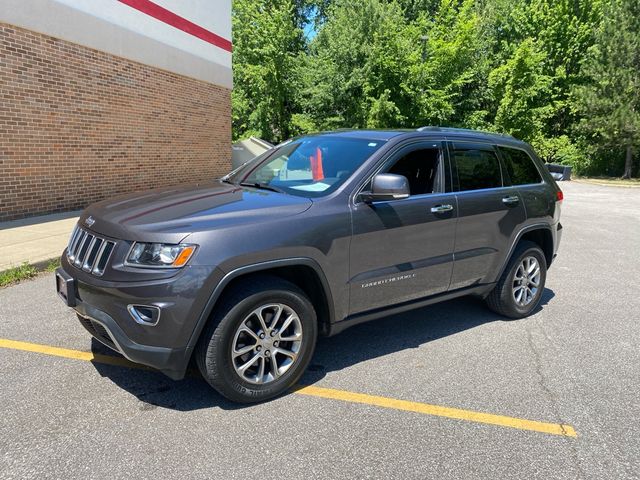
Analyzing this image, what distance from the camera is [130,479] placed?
250 cm

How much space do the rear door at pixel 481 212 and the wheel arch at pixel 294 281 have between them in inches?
51.6

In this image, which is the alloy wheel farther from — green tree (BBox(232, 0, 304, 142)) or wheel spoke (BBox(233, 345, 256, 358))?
green tree (BBox(232, 0, 304, 142))

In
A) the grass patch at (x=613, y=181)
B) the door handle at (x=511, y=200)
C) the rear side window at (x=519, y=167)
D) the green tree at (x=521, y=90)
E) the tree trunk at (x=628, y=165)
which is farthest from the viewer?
the tree trunk at (x=628, y=165)

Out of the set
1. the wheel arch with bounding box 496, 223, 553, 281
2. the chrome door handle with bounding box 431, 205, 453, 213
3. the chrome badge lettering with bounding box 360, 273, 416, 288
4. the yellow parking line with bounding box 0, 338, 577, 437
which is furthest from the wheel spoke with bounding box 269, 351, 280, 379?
the wheel arch with bounding box 496, 223, 553, 281

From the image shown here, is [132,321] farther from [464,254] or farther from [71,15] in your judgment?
[71,15]

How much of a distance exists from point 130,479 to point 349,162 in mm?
2534

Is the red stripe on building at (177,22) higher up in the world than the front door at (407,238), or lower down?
higher up

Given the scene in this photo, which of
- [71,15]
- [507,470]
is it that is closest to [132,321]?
[507,470]

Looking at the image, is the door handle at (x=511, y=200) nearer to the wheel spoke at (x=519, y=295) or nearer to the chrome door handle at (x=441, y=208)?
the chrome door handle at (x=441, y=208)

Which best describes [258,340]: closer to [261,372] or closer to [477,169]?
[261,372]

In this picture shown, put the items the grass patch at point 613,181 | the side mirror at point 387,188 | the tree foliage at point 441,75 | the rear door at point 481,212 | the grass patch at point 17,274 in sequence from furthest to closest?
the grass patch at point 613,181 < the tree foliage at point 441,75 < the grass patch at point 17,274 < the rear door at point 481,212 < the side mirror at point 387,188

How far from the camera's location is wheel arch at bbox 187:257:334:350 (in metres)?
2.97

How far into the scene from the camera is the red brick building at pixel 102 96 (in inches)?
349

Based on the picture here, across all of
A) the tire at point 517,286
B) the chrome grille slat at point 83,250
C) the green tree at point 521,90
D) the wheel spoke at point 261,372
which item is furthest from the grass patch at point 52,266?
the green tree at point 521,90
